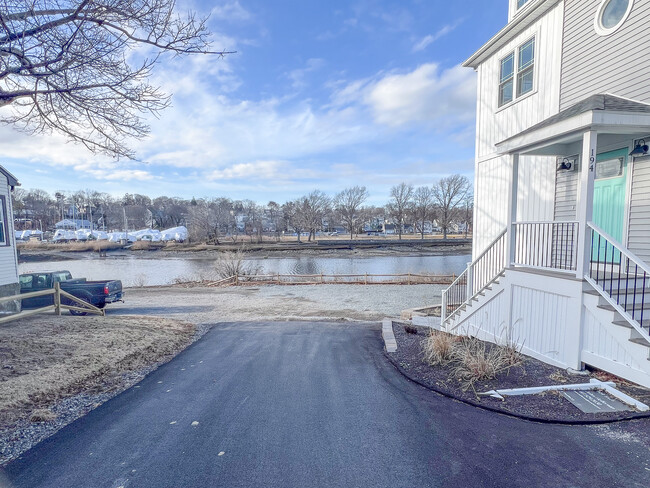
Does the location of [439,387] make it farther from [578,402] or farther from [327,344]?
[327,344]

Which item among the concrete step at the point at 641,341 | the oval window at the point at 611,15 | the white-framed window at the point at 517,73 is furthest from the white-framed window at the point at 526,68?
the concrete step at the point at 641,341

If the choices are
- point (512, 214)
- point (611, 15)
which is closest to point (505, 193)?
point (512, 214)

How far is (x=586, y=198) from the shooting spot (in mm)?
4199

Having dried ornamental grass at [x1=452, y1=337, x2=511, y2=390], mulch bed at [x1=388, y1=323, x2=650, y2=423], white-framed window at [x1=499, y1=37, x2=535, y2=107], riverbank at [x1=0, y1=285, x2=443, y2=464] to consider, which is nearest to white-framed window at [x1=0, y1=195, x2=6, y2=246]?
riverbank at [x1=0, y1=285, x2=443, y2=464]

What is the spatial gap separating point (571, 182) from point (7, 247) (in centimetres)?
1554

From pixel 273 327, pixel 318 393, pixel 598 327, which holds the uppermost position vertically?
pixel 598 327

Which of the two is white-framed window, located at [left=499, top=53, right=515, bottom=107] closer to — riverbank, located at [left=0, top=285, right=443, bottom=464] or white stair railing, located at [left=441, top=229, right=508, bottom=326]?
white stair railing, located at [left=441, top=229, right=508, bottom=326]

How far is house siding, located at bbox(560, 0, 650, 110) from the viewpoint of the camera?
5.12 meters

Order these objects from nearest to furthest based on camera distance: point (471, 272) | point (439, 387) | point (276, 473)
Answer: point (276, 473) → point (439, 387) → point (471, 272)

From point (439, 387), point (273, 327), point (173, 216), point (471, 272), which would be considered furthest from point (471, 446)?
point (173, 216)

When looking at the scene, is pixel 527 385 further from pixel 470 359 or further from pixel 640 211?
pixel 640 211

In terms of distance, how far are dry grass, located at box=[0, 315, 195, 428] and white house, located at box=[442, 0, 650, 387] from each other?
6.07 metres

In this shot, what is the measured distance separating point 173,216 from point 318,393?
95784mm

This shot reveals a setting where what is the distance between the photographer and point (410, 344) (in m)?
6.05
